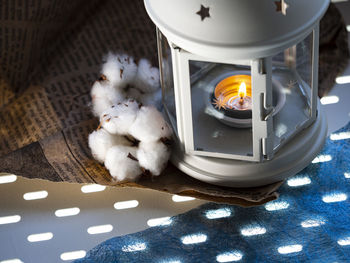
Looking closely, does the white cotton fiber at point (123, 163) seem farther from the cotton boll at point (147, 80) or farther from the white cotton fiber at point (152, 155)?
the cotton boll at point (147, 80)

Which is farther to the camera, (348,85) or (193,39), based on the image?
(348,85)

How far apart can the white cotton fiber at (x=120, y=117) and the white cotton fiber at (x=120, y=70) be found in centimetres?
6

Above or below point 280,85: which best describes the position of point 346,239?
below

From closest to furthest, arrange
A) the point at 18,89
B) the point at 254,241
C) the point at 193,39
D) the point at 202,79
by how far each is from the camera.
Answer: the point at 193,39
the point at 254,241
the point at 202,79
the point at 18,89

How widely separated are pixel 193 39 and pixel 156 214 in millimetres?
267

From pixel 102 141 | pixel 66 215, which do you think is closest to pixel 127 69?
pixel 102 141

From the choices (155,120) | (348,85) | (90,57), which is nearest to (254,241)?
(155,120)

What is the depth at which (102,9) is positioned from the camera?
1.27 m

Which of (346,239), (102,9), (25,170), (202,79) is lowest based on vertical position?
(346,239)

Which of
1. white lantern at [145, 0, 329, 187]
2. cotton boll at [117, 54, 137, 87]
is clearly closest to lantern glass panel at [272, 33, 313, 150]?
white lantern at [145, 0, 329, 187]

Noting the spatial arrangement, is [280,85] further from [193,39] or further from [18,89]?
[18,89]

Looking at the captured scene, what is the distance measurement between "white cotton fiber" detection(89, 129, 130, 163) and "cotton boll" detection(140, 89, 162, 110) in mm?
78

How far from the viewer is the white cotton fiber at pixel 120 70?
1.07 metres

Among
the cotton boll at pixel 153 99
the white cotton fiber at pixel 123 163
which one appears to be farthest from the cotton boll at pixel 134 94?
the white cotton fiber at pixel 123 163
